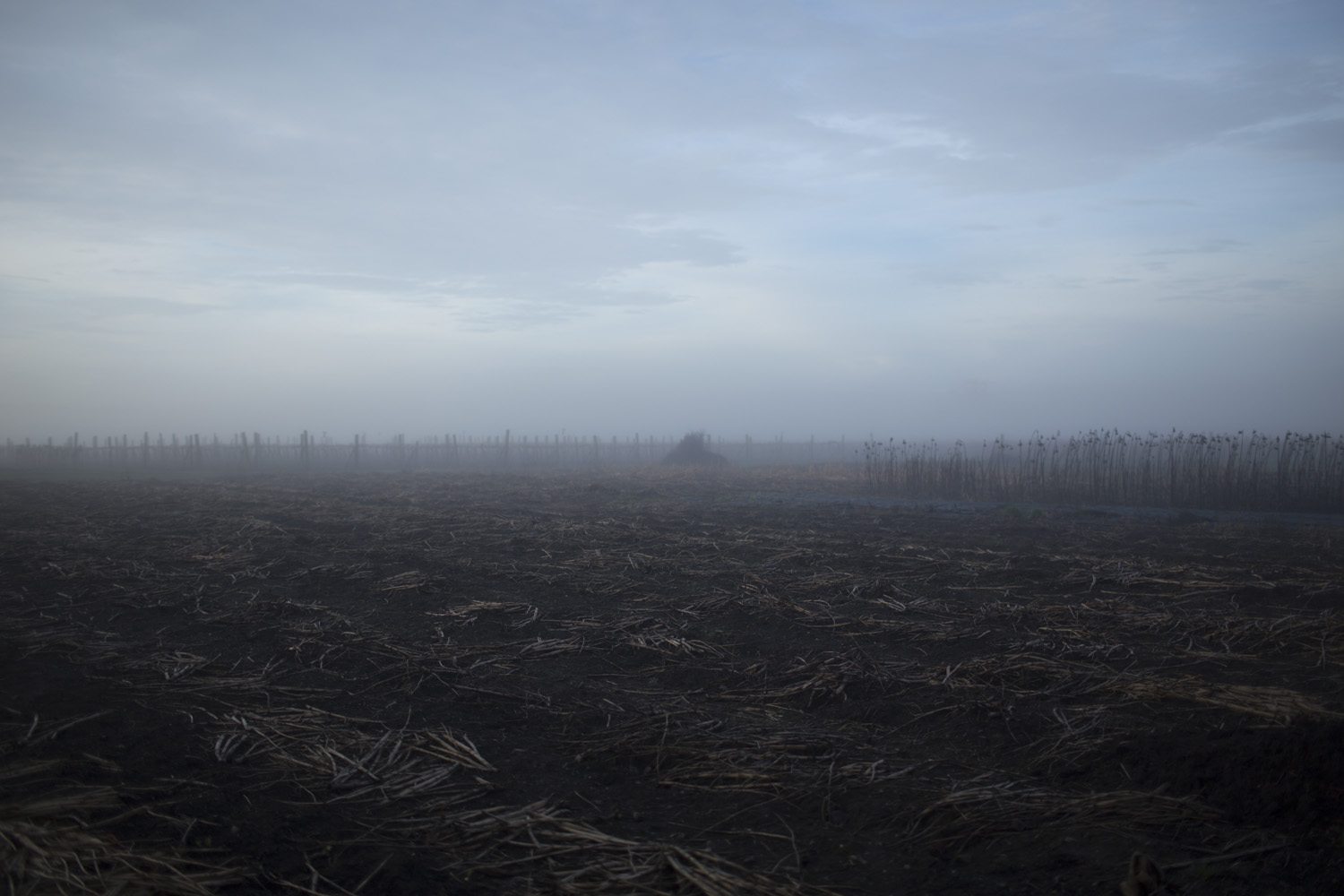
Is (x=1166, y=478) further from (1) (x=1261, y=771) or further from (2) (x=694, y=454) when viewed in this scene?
(2) (x=694, y=454)

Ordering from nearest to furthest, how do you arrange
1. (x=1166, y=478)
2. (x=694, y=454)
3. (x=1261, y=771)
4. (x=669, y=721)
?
1. (x=1261, y=771)
2. (x=669, y=721)
3. (x=1166, y=478)
4. (x=694, y=454)

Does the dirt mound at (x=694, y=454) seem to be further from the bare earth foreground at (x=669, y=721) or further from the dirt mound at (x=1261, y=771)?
the dirt mound at (x=1261, y=771)

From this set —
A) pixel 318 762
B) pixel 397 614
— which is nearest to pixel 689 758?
pixel 318 762

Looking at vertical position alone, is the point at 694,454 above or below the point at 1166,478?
above

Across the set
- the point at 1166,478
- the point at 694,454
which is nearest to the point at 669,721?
the point at 1166,478

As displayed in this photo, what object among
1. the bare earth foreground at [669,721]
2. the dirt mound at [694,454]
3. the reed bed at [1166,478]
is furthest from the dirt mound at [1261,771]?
the dirt mound at [694,454]

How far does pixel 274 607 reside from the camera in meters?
6.85

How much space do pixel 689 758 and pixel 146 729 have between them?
2832 mm

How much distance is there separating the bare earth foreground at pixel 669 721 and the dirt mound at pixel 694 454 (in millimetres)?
25067

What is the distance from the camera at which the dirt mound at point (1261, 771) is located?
2936 millimetres

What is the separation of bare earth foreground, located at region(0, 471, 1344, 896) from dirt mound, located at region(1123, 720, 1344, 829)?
0.01m

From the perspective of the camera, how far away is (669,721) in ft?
14.0

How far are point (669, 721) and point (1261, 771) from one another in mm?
2622

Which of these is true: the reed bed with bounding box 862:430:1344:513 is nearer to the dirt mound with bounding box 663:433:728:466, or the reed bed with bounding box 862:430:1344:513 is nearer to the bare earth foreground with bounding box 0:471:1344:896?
the bare earth foreground with bounding box 0:471:1344:896
